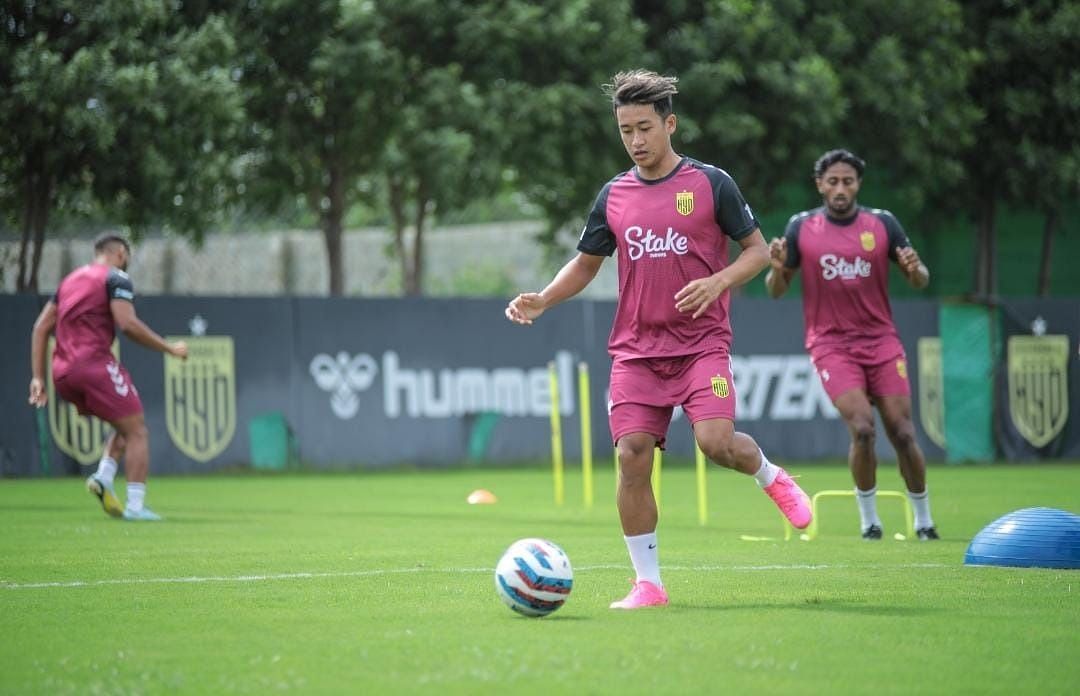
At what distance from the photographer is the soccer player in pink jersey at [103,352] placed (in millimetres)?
14578

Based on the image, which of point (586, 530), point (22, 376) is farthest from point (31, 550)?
point (22, 376)

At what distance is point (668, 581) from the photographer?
9164 millimetres

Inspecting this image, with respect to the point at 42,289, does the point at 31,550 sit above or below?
below

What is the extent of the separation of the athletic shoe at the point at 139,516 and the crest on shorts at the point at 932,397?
1434 centimetres

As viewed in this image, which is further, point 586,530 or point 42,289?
point 42,289

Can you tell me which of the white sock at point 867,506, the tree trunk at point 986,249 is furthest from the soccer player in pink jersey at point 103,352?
the tree trunk at point 986,249

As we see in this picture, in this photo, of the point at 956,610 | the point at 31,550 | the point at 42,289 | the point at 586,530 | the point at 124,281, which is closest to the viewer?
the point at 956,610

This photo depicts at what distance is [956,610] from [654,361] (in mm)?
1764

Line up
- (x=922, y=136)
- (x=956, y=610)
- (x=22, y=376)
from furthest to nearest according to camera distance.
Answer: (x=922, y=136), (x=22, y=376), (x=956, y=610)

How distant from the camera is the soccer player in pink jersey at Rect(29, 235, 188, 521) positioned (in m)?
14.6

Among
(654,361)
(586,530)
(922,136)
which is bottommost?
(586,530)

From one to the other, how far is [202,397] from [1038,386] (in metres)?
12.4

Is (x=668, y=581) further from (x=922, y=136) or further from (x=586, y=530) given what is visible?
(x=922, y=136)

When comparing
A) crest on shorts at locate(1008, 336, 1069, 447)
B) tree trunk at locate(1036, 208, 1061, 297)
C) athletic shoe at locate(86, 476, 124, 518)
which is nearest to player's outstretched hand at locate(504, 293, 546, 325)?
athletic shoe at locate(86, 476, 124, 518)
